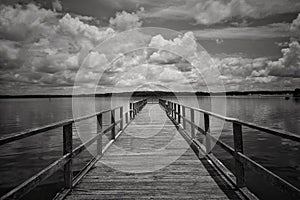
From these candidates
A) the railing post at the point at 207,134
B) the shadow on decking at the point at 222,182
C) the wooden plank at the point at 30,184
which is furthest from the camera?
the railing post at the point at 207,134

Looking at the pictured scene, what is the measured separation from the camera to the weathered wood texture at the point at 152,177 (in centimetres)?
406

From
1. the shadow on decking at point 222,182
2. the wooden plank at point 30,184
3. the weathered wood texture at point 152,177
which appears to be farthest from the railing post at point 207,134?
the wooden plank at point 30,184

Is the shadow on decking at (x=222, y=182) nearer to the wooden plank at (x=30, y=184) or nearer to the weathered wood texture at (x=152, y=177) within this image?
the weathered wood texture at (x=152, y=177)

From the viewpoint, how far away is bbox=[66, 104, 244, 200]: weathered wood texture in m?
4.06

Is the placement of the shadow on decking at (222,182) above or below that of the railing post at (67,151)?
below

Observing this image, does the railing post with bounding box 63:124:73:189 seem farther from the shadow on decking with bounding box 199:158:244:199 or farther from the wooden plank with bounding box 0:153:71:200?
the shadow on decking with bounding box 199:158:244:199

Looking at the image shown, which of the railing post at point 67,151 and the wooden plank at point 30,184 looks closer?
the wooden plank at point 30,184

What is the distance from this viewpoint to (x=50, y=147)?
16.9 m

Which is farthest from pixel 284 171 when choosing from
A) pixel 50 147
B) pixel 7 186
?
pixel 50 147

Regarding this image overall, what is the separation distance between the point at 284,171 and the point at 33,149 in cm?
1422

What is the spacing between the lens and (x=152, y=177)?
498cm

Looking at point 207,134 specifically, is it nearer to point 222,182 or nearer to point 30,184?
point 222,182

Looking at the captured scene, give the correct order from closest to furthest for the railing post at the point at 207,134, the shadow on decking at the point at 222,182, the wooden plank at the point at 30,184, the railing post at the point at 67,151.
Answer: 1. the wooden plank at the point at 30,184
2. the shadow on decking at the point at 222,182
3. the railing post at the point at 67,151
4. the railing post at the point at 207,134

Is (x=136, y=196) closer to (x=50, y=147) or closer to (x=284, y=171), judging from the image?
(x=284, y=171)
